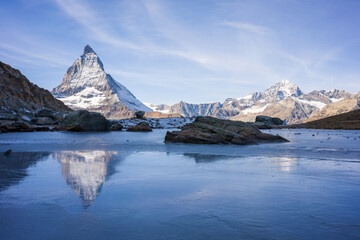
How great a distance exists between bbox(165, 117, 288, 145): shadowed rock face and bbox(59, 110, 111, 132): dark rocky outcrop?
24.5 m

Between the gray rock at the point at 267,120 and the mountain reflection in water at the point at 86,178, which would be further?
the gray rock at the point at 267,120

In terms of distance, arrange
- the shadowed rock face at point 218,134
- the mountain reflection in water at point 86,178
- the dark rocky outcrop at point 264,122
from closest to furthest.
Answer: the mountain reflection in water at point 86,178, the shadowed rock face at point 218,134, the dark rocky outcrop at point 264,122

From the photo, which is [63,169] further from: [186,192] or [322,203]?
[322,203]

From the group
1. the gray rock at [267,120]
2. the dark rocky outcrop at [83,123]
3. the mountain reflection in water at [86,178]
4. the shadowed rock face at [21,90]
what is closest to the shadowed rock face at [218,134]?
the mountain reflection in water at [86,178]

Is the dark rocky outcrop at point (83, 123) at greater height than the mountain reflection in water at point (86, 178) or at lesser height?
greater

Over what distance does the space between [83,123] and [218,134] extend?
94.0 feet

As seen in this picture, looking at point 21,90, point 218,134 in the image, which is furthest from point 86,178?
point 21,90

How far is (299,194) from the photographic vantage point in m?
6.14

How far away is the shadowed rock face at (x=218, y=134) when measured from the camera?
21.2 metres

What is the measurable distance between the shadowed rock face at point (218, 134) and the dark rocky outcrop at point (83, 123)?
24.5 meters

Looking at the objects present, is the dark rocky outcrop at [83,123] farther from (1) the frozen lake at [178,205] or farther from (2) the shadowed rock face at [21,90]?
(1) the frozen lake at [178,205]

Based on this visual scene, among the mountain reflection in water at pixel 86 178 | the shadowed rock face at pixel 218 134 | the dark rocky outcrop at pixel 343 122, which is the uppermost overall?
the dark rocky outcrop at pixel 343 122

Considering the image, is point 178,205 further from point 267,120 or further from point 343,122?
point 267,120

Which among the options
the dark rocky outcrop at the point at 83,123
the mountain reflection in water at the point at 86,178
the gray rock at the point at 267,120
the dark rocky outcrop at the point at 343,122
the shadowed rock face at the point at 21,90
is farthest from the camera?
the gray rock at the point at 267,120
